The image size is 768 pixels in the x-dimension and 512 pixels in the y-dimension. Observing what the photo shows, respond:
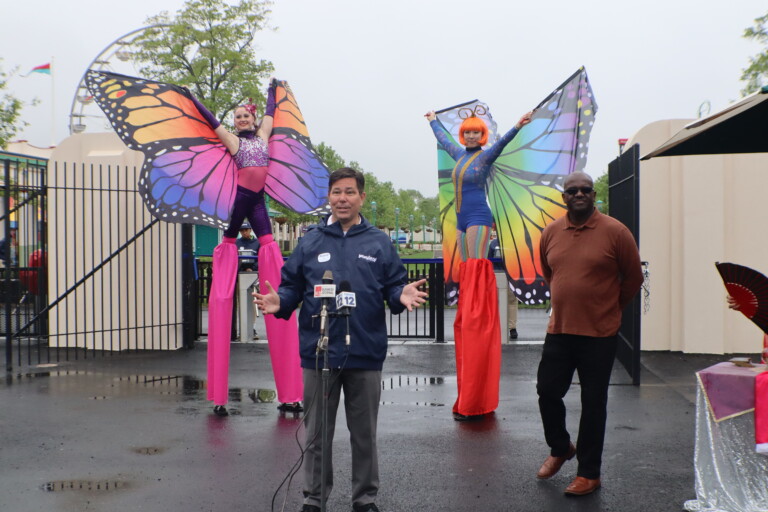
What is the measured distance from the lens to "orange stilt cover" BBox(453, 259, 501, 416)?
6102 mm

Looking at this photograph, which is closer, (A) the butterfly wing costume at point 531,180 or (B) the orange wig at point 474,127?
(B) the orange wig at point 474,127

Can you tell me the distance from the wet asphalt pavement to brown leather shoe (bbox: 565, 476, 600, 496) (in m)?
0.05

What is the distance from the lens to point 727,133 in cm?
494

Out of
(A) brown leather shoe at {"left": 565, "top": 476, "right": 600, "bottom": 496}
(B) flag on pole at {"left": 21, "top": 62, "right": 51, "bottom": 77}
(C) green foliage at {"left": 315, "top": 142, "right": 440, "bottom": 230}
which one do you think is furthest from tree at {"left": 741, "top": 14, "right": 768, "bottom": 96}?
(B) flag on pole at {"left": 21, "top": 62, "right": 51, "bottom": 77}

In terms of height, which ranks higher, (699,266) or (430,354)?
(699,266)

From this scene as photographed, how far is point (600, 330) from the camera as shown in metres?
4.34

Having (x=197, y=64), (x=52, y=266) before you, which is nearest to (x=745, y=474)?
(x=52, y=266)

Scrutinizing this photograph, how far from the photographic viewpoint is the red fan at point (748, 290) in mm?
3900

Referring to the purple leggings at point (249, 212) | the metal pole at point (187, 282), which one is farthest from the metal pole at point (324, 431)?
the metal pole at point (187, 282)

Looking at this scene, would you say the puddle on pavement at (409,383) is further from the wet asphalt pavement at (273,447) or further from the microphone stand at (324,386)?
the microphone stand at (324,386)

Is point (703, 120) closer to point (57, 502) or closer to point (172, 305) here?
point (57, 502)

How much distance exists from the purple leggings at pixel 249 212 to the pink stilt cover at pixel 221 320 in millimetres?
242

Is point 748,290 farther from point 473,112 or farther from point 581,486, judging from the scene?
point 473,112

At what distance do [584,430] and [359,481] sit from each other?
1.40m
